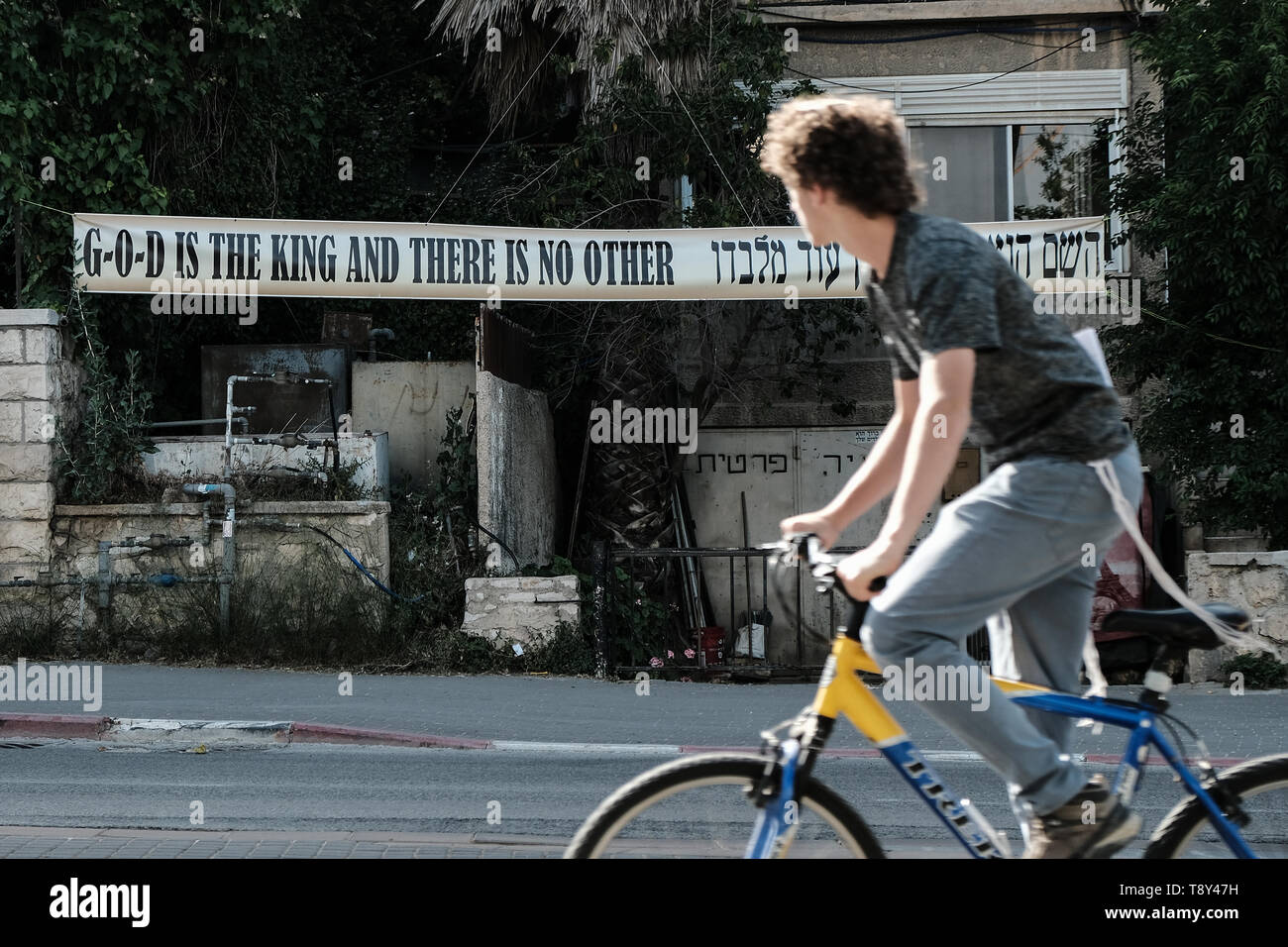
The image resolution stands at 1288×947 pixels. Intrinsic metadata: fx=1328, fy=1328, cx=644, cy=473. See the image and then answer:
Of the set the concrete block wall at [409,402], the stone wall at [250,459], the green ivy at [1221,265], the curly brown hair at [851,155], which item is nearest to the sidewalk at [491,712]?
the stone wall at [250,459]

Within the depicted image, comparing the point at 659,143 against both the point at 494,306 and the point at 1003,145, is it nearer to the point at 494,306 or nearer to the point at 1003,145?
the point at 494,306

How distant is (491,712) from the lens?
28.2 feet

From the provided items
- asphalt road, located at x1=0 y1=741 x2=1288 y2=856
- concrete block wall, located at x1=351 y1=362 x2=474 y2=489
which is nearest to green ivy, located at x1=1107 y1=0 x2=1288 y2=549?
asphalt road, located at x1=0 y1=741 x2=1288 y2=856

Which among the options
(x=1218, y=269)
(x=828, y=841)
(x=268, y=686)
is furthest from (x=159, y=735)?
(x=1218, y=269)

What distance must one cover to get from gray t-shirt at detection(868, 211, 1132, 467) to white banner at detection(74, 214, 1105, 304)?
Result: 26.1ft

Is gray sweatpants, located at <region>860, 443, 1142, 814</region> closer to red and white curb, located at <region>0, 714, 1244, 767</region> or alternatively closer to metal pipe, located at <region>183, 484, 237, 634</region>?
red and white curb, located at <region>0, 714, 1244, 767</region>

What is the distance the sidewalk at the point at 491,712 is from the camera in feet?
25.4

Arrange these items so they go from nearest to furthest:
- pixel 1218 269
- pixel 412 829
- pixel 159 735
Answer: pixel 412 829
pixel 159 735
pixel 1218 269

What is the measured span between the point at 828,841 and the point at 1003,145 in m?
12.1

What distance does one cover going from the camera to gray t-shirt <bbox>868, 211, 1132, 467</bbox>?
116 inches

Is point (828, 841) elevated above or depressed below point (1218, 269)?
below

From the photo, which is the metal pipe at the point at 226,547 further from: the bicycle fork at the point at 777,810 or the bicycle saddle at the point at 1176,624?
the bicycle saddle at the point at 1176,624

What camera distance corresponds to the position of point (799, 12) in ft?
44.9

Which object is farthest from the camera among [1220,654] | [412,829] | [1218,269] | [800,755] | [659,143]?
[659,143]
